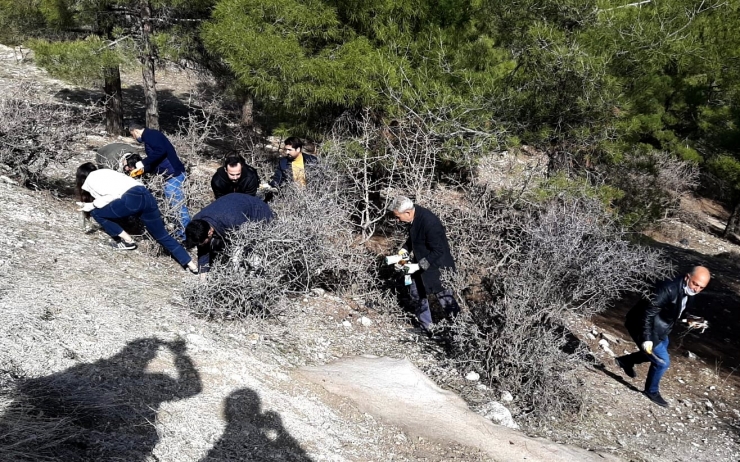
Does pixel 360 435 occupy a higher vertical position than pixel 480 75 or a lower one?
lower

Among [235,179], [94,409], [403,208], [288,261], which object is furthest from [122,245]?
[94,409]

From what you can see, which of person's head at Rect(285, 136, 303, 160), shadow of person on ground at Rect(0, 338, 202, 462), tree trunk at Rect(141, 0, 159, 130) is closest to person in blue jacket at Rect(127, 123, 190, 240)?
person's head at Rect(285, 136, 303, 160)

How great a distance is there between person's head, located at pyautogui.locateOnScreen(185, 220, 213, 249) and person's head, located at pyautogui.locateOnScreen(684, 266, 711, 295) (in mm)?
3898

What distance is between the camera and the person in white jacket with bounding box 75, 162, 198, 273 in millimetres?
5316

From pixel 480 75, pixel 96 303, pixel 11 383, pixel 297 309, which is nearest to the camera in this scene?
pixel 11 383

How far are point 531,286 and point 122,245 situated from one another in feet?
12.4

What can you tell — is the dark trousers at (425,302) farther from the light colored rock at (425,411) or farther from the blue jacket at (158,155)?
the blue jacket at (158,155)

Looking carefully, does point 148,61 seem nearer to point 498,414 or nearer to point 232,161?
point 232,161

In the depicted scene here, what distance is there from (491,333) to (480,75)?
11.6 feet

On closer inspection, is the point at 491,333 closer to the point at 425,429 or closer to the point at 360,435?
the point at 425,429

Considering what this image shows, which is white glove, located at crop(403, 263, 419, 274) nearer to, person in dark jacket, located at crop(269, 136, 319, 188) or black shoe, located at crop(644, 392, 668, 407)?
person in dark jacket, located at crop(269, 136, 319, 188)

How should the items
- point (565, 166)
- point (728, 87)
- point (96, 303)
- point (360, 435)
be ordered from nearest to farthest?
point (360, 435), point (96, 303), point (565, 166), point (728, 87)

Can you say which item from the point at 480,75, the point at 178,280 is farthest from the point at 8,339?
the point at 480,75

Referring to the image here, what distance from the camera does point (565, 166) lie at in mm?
7730
